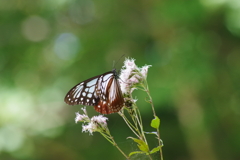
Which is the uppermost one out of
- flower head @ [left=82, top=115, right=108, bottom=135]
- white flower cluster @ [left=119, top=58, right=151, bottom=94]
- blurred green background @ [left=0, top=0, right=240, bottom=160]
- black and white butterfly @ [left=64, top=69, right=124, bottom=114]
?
blurred green background @ [left=0, top=0, right=240, bottom=160]

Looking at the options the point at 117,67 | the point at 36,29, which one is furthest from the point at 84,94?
the point at 36,29

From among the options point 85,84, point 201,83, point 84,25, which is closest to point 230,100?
point 201,83

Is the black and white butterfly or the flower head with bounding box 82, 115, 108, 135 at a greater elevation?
the black and white butterfly

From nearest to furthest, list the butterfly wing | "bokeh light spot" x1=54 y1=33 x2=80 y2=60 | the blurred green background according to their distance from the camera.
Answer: the butterfly wing < the blurred green background < "bokeh light spot" x1=54 y1=33 x2=80 y2=60

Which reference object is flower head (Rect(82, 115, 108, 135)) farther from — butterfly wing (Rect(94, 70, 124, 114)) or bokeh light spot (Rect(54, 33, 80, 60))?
bokeh light spot (Rect(54, 33, 80, 60))

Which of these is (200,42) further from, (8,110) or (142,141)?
(142,141)

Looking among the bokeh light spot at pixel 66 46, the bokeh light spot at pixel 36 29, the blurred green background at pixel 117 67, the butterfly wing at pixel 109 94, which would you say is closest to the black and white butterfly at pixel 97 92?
the butterfly wing at pixel 109 94

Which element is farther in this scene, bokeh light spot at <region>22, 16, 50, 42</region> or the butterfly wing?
bokeh light spot at <region>22, 16, 50, 42</region>

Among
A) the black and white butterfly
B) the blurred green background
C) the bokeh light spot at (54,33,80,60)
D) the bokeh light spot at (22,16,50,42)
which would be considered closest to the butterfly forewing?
the black and white butterfly
